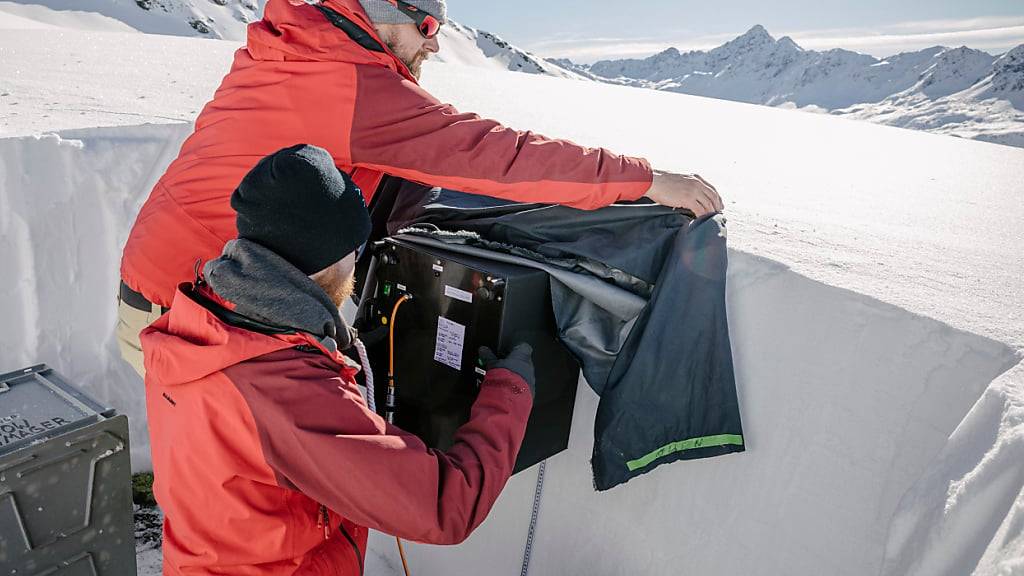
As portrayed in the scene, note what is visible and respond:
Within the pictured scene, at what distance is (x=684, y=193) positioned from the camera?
63.1 inches

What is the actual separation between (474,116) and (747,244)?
2.49ft

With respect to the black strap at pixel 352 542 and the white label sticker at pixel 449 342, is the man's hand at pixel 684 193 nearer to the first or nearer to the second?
the white label sticker at pixel 449 342

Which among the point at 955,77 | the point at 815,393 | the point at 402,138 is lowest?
the point at 815,393

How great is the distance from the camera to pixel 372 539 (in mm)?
2746

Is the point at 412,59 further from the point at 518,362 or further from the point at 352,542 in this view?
the point at 352,542

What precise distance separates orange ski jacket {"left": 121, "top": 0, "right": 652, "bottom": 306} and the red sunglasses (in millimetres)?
88

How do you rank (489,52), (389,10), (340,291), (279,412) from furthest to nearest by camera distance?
(489,52)
(389,10)
(340,291)
(279,412)

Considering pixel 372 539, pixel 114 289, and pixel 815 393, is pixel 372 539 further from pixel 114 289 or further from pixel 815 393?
pixel 815 393

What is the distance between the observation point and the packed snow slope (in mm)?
1321

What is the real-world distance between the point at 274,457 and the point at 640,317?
870mm

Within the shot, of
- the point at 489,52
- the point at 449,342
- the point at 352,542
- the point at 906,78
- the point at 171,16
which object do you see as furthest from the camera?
the point at 906,78

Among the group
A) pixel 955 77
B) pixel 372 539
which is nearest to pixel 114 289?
pixel 372 539

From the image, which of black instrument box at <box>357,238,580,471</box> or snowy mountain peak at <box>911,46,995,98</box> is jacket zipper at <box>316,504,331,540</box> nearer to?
black instrument box at <box>357,238,580,471</box>

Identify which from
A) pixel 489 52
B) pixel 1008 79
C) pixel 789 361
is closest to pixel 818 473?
pixel 789 361
